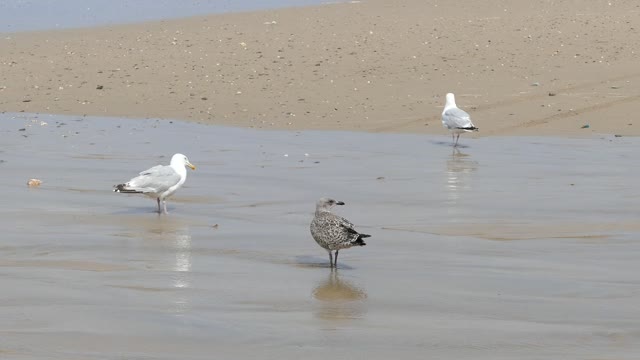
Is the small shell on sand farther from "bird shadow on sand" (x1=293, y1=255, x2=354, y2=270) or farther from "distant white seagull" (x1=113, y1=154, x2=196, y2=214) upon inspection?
"bird shadow on sand" (x1=293, y1=255, x2=354, y2=270)

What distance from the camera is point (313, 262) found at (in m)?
9.56

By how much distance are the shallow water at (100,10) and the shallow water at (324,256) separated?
20.9m

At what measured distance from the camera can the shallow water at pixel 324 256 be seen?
6941 mm

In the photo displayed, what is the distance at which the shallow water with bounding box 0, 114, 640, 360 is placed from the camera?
6941 millimetres

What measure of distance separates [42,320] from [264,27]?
69.0 ft

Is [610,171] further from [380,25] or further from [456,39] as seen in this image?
[380,25]

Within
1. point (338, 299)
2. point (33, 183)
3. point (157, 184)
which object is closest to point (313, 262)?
point (338, 299)

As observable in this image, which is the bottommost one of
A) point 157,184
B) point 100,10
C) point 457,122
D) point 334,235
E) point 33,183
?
point 334,235

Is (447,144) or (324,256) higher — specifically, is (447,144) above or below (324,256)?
above

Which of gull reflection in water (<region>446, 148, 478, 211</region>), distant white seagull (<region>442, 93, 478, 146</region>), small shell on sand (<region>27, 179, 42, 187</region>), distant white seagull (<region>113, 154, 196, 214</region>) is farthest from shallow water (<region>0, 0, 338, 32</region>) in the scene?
distant white seagull (<region>113, 154, 196, 214</region>)

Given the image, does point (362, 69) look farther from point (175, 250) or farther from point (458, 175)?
point (175, 250)

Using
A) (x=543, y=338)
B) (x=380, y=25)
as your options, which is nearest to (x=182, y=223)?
(x=543, y=338)

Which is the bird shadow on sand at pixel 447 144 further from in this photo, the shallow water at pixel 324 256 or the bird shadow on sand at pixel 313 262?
the bird shadow on sand at pixel 313 262

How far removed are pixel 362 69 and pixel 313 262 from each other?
46.5 ft
